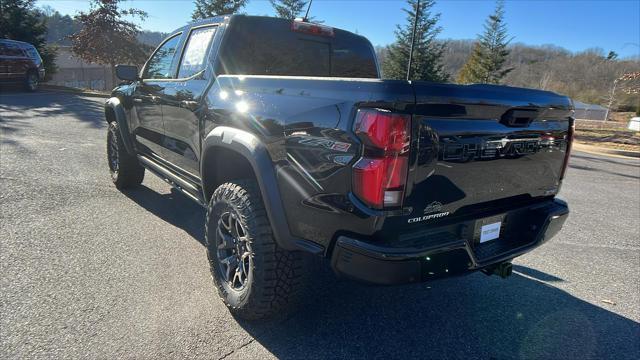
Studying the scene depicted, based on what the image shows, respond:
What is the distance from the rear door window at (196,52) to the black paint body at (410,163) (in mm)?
450

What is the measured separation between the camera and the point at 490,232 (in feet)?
7.68

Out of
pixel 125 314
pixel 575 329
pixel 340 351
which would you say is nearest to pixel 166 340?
pixel 125 314

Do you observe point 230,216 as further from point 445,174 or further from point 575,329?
point 575,329

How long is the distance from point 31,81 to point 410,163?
18.3 m

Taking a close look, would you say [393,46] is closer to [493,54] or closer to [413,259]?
[493,54]

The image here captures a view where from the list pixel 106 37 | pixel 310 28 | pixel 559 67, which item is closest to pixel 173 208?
pixel 310 28

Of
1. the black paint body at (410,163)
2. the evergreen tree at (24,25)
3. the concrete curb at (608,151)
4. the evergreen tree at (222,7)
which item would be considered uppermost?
the evergreen tree at (222,7)

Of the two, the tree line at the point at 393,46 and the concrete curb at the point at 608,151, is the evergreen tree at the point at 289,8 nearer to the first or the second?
the tree line at the point at 393,46

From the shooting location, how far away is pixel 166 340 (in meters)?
2.38

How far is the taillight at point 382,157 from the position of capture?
1792mm

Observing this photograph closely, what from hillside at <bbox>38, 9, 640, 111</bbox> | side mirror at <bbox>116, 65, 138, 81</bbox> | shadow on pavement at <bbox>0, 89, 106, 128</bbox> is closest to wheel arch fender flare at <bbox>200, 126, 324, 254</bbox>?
side mirror at <bbox>116, 65, 138, 81</bbox>

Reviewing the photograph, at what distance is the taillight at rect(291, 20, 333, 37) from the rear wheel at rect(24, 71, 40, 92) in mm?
16084

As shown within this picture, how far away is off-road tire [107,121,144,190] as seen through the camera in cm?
496

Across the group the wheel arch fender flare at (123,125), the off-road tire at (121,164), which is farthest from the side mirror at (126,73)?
the off-road tire at (121,164)
